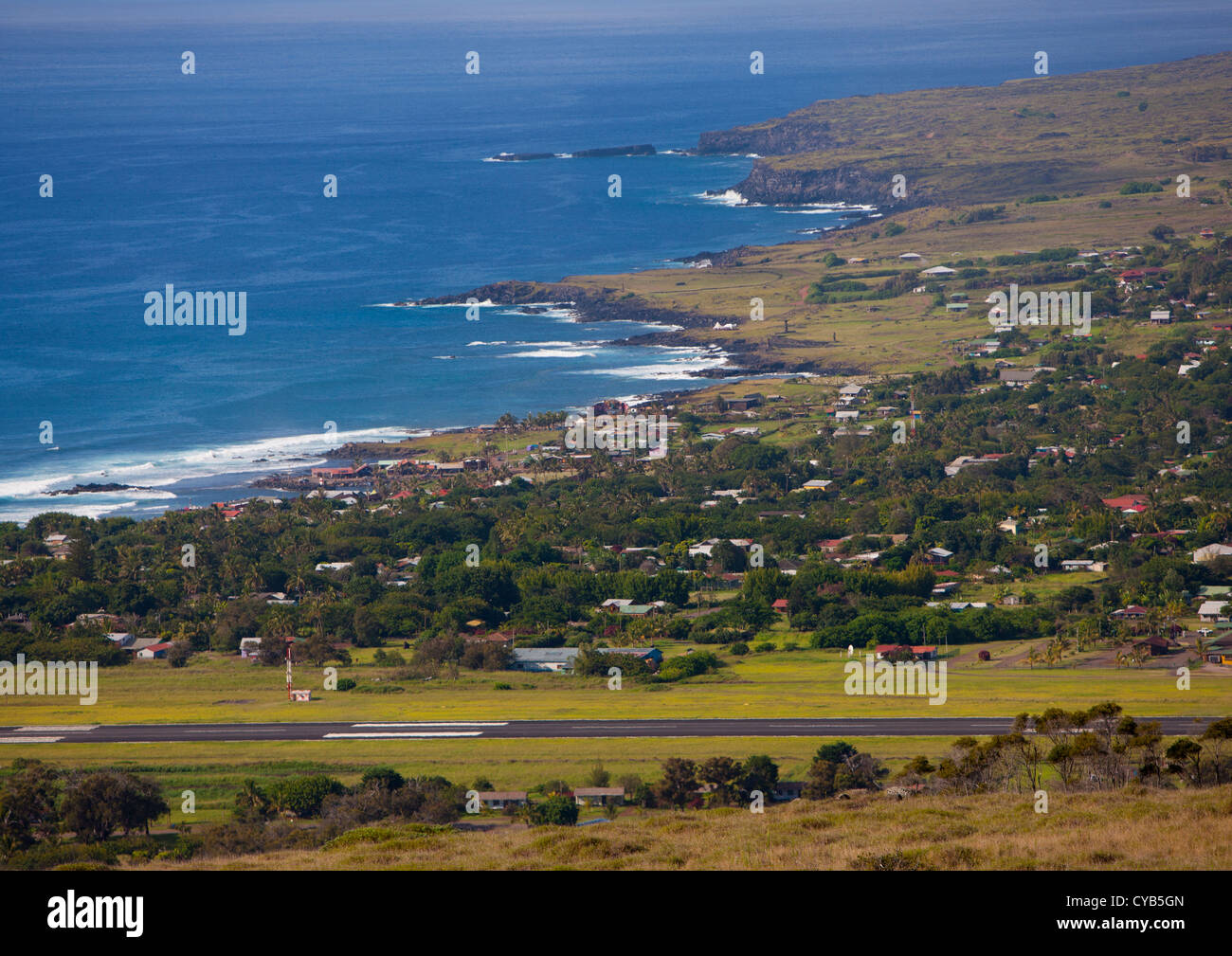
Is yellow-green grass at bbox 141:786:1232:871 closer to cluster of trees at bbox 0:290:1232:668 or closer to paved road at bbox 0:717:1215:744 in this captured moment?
paved road at bbox 0:717:1215:744

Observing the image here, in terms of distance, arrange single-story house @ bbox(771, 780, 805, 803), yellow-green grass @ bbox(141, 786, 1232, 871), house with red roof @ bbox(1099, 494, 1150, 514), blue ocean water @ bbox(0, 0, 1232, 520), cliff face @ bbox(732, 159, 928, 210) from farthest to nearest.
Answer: cliff face @ bbox(732, 159, 928, 210), blue ocean water @ bbox(0, 0, 1232, 520), house with red roof @ bbox(1099, 494, 1150, 514), single-story house @ bbox(771, 780, 805, 803), yellow-green grass @ bbox(141, 786, 1232, 871)

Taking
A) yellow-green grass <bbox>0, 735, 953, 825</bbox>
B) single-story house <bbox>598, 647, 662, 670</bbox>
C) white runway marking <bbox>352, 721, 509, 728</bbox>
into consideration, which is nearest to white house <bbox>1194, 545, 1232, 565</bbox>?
single-story house <bbox>598, 647, 662, 670</bbox>

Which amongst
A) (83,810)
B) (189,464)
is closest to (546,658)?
(83,810)

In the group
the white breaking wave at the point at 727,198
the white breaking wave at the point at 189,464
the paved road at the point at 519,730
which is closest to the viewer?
the paved road at the point at 519,730

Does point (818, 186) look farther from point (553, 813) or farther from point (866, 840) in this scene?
point (866, 840)

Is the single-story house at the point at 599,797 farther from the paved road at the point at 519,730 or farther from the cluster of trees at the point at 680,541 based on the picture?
the cluster of trees at the point at 680,541

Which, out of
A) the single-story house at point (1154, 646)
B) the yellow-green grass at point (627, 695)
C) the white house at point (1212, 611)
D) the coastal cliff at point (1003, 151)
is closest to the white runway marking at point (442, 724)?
the yellow-green grass at point (627, 695)
